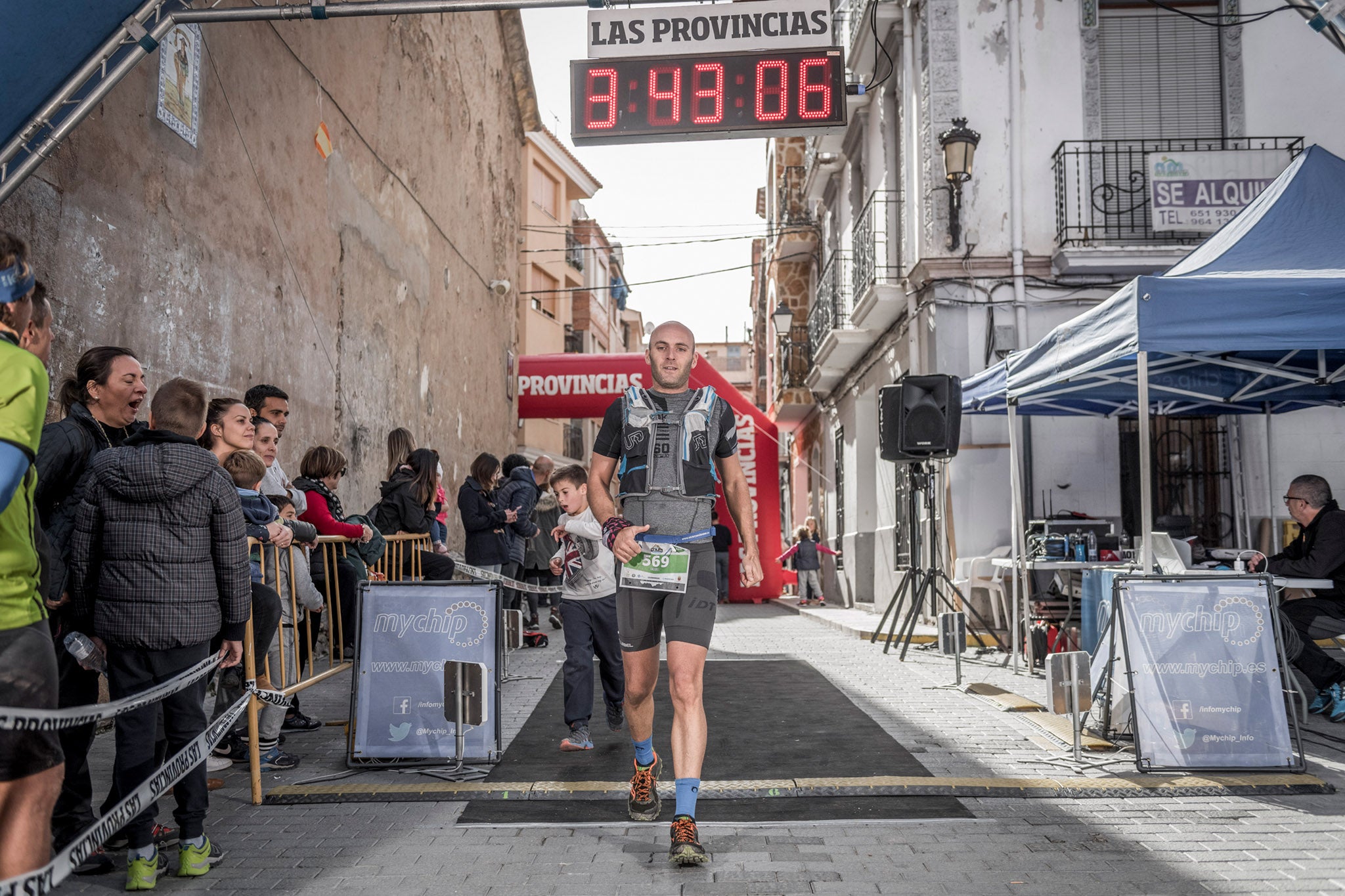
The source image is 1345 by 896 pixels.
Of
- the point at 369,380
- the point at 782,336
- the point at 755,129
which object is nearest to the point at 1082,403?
the point at 755,129

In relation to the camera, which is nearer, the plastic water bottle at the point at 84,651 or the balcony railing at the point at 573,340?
the plastic water bottle at the point at 84,651

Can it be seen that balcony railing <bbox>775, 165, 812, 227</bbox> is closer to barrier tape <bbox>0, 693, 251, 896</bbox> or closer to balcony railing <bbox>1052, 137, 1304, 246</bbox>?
balcony railing <bbox>1052, 137, 1304, 246</bbox>

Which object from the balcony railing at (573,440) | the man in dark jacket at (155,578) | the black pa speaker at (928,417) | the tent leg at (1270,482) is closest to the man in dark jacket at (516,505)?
the black pa speaker at (928,417)

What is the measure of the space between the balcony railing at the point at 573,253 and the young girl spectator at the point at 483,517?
95.6ft

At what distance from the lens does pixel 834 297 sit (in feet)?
62.3

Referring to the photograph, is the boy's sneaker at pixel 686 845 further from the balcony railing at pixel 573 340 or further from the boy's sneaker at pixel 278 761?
the balcony railing at pixel 573 340

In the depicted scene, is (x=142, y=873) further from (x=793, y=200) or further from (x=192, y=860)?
(x=793, y=200)

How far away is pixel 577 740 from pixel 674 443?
235 cm

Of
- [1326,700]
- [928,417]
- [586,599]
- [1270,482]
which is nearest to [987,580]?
[928,417]

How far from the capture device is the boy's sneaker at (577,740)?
5980 millimetres

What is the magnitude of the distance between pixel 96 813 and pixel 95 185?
13.6 feet

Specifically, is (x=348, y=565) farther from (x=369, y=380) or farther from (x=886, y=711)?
(x=369, y=380)

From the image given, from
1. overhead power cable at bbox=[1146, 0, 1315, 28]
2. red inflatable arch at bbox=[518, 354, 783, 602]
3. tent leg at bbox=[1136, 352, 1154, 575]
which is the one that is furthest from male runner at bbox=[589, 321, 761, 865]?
red inflatable arch at bbox=[518, 354, 783, 602]

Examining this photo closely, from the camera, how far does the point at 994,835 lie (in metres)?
4.32
